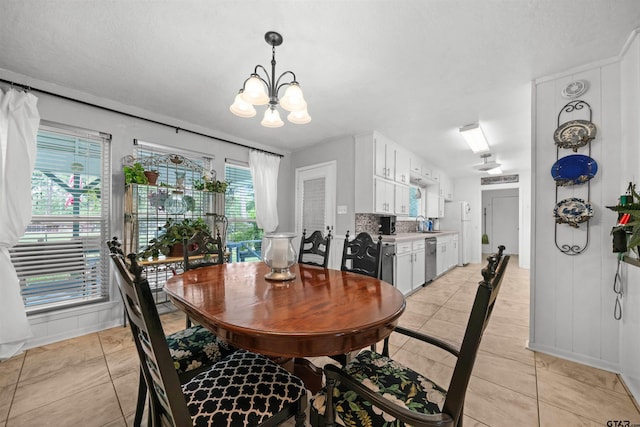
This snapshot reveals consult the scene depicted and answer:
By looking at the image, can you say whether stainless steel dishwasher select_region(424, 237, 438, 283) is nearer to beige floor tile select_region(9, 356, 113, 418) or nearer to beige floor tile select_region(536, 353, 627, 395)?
beige floor tile select_region(536, 353, 627, 395)

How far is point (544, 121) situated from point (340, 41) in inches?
78.2

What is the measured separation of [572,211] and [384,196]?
85.9 inches

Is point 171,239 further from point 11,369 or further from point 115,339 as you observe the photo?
point 11,369

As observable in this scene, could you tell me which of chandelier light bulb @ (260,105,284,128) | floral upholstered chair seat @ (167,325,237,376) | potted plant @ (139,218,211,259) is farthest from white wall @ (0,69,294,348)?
chandelier light bulb @ (260,105,284,128)

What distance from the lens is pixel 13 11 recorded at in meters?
1.60

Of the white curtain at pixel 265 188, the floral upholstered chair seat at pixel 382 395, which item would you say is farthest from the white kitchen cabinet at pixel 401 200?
the floral upholstered chair seat at pixel 382 395

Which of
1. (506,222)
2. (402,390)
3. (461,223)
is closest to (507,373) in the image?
(402,390)

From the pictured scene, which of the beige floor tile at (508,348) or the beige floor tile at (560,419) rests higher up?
the beige floor tile at (560,419)

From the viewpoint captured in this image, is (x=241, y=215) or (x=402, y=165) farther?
(x=402, y=165)

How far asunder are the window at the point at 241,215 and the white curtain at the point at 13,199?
78.4 inches

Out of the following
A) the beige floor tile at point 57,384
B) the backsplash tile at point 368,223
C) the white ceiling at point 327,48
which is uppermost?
the white ceiling at point 327,48

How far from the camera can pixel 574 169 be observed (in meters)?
2.10

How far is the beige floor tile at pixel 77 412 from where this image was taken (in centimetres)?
149

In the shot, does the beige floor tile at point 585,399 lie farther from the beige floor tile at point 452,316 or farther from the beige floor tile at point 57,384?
the beige floor tile at point 57,384
